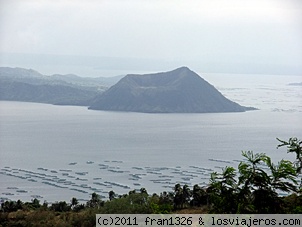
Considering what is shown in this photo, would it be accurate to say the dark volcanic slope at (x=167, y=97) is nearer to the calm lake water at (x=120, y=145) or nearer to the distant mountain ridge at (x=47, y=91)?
the calm lake water at (x=120, y=145)

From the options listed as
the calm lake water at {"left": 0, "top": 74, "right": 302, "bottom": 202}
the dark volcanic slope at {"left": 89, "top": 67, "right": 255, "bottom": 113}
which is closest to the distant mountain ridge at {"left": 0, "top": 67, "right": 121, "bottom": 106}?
the calm lake water at {"left": 0, "top": 74, "right": 302, "bottom": 202}

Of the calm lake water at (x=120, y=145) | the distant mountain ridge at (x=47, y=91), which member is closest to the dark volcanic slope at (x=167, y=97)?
the calm lake water at (x=120, y=145)

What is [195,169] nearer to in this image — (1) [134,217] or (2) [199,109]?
(1) [134,217]

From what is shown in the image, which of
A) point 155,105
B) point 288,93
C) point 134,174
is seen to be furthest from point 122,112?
point 134,174

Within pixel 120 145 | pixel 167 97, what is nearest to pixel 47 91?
pixel 167 97

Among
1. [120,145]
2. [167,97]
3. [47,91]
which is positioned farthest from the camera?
[47,91]

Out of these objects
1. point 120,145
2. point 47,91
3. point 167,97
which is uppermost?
point 47,91

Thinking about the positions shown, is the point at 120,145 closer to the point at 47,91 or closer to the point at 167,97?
the point at 167,97
